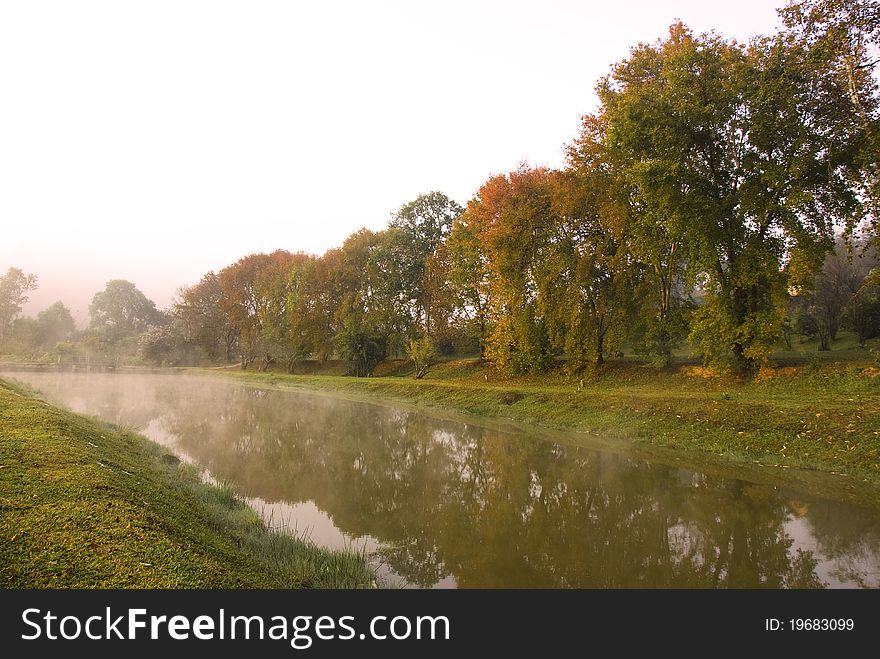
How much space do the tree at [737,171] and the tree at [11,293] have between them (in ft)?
313

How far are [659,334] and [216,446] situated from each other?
77.8 feet

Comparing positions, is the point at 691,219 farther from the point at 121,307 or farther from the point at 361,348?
the point at 121,307

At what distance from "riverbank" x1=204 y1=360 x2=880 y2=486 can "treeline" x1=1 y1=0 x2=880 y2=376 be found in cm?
164

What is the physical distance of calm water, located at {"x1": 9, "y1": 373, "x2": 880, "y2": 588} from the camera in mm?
7148

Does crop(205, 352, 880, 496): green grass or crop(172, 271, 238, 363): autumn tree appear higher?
crop(172, 271, 238, 363): autumn tree

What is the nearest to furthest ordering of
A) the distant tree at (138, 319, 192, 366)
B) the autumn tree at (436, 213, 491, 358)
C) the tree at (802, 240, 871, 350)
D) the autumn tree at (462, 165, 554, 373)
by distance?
the tree at (802, 240, 871, 350)
the autumn tree at (462, 165, 554, 373)
the autumn tree at (436, 213, 491, 358)
the distant tree at (138, 319, 192, 366)

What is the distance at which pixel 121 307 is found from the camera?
10775 centimetres

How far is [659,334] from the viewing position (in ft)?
86.9

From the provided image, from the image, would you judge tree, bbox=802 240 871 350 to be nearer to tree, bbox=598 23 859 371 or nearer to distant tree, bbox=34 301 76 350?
tree, bbox=598 23 859 371

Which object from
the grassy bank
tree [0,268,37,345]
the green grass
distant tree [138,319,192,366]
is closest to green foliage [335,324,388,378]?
the green grass

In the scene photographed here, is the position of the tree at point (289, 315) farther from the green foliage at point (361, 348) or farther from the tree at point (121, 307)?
the tree at point (121, 307)
